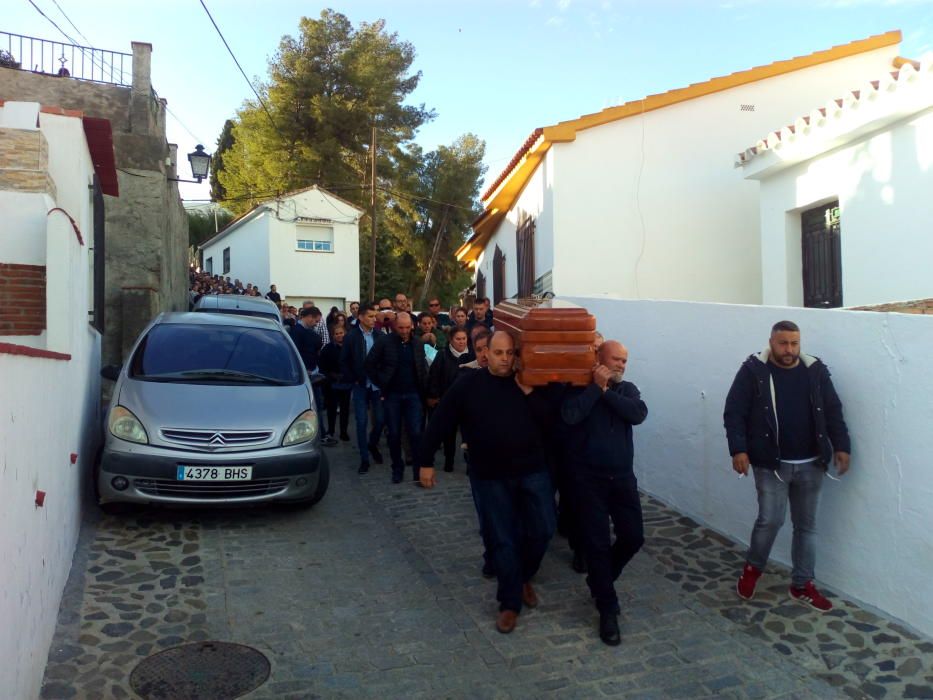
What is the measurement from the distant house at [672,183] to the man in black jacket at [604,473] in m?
7.73

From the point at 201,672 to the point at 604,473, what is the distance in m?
2.39

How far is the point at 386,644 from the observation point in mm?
4180

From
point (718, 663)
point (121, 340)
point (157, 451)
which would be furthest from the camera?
point (121, 340)

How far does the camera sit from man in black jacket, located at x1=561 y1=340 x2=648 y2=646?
14.0 feet

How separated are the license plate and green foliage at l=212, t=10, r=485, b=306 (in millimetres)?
27229

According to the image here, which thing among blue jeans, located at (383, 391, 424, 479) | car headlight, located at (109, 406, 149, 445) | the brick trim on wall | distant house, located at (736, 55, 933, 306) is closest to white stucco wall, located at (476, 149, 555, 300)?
distant house, located at (736, 55, 933, 306)

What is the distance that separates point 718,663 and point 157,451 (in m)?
4.12

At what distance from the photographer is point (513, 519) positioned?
4418mm

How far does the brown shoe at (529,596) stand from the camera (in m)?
4.68

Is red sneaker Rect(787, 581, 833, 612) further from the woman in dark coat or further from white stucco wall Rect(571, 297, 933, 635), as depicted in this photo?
the woman in dark coat

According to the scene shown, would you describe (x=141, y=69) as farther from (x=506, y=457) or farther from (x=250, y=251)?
(x=250, y=251)

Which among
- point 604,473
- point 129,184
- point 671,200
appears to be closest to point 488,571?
point 604,473

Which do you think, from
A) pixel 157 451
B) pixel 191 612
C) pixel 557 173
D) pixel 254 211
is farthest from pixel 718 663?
pixel 254 211

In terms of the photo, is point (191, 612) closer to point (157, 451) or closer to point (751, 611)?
point (157, 451)
